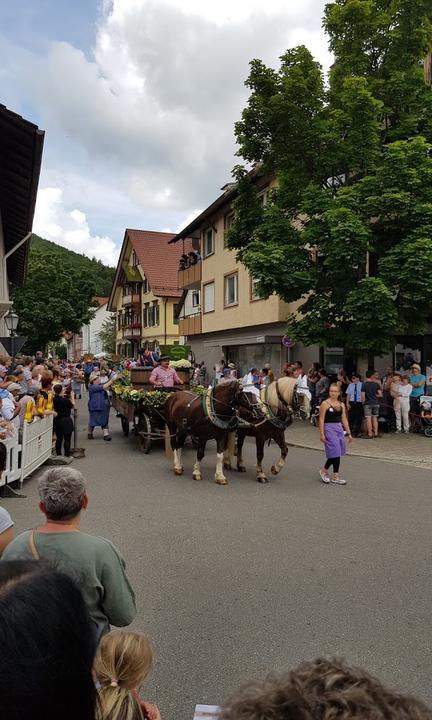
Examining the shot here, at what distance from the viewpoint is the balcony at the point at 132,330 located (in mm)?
51938

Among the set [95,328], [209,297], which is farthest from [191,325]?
[95,328]

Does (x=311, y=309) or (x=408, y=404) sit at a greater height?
(x=311, y=309)

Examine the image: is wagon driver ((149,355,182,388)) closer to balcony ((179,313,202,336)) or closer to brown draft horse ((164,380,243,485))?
brown draft horse ((164,380,243,485))

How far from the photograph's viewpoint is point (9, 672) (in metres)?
1.05

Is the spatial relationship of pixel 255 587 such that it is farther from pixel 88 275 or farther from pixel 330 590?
pixel 88 275

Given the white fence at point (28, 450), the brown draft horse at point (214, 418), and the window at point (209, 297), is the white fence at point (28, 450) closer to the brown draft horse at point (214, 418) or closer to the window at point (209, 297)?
the brown draft horse at point (214, 418)

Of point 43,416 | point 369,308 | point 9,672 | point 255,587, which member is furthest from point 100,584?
point 369,308

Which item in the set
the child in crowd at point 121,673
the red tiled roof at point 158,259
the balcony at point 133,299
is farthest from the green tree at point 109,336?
the child in crowd at point 121,673

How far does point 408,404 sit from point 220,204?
16004 mm

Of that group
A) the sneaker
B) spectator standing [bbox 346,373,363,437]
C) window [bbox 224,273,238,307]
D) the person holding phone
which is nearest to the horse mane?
the sneaker

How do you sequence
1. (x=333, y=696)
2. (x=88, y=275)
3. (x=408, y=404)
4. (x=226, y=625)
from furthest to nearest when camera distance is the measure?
(x=88, y=275)
(x=408, y=404)
(x=226, y=625)
(x=333, y=696)

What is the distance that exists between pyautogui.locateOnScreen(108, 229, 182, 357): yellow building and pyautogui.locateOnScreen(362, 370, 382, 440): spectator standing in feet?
97.6

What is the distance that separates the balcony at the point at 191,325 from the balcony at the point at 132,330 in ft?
57.5

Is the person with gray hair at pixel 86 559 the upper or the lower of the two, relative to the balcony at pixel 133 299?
lower
